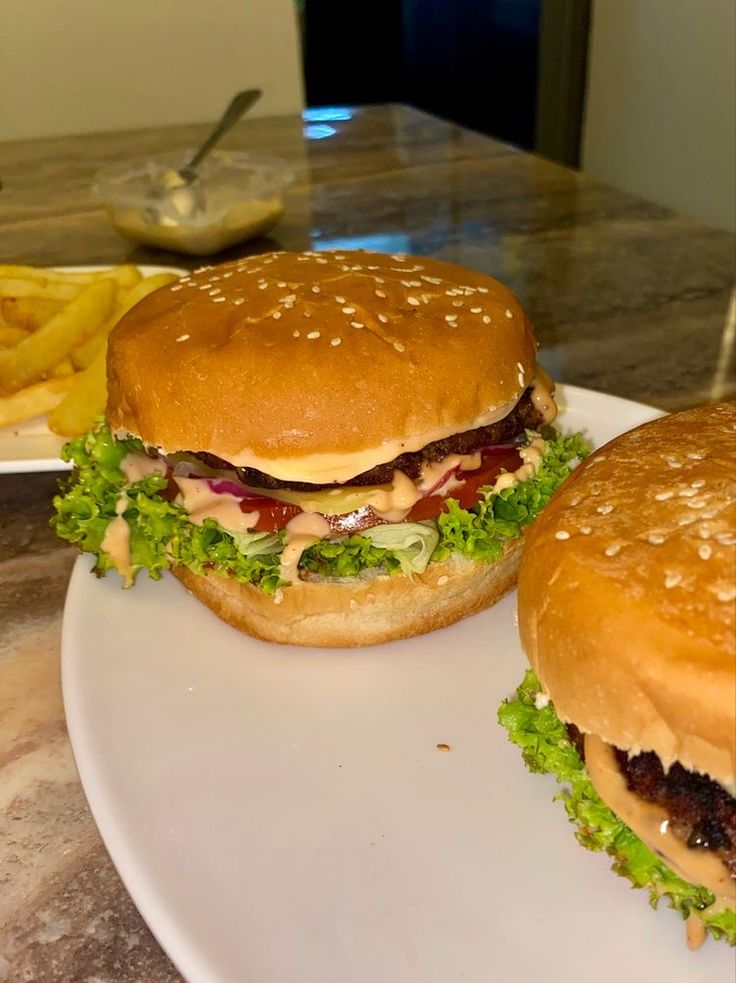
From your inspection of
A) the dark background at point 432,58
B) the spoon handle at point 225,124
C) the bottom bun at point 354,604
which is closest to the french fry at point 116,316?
the bottom bun at point 354,604

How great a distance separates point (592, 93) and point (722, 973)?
8745mm

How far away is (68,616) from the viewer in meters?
2.16

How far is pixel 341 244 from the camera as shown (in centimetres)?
454

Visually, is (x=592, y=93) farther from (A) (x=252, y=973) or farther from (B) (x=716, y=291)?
(A) (x=252, y=973)

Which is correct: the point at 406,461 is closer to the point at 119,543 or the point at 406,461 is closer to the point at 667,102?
the point at 119,543

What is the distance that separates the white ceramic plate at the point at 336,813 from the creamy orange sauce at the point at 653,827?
16 centimetres

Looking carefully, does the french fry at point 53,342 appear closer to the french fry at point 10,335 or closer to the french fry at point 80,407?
the french fry at point 10,335

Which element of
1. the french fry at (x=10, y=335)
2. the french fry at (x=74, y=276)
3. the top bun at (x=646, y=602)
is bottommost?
the french fry at (x=10, y=335)

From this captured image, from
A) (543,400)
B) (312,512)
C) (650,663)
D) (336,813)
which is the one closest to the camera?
(650,663)

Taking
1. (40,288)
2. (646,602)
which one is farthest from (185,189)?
(646,602)

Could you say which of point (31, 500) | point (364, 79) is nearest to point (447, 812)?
point (31, 500)

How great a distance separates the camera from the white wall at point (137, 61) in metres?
7.22

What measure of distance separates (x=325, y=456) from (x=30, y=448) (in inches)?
44.6

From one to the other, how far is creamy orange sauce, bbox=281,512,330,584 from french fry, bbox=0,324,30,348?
134cm
